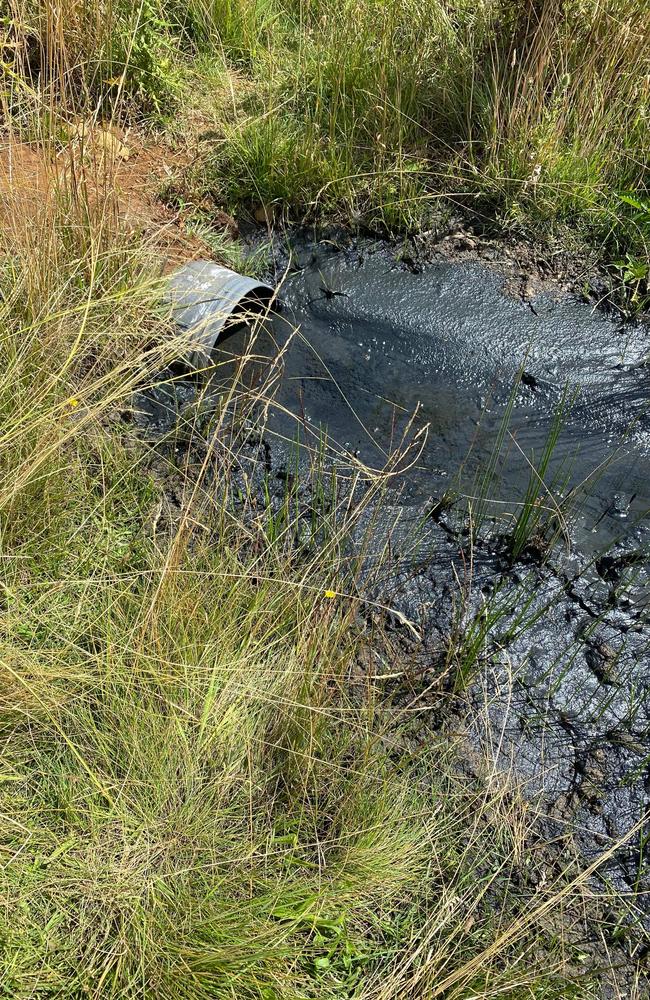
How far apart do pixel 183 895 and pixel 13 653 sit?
0.64 meters

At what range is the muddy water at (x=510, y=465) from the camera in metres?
2.21

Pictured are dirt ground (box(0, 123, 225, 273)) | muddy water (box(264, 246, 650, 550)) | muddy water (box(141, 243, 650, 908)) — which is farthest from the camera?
muddy water (box(264, 246, 650, 550))

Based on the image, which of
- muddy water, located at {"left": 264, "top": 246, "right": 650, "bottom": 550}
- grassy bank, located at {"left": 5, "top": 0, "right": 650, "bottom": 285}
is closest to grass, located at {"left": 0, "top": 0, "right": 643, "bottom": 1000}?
muddy water, located at {"left": 264, "top": 246, "right": 650, "bottom": 550}

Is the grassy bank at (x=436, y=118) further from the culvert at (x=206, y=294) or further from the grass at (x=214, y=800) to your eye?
the grass at (x=214, y=800)

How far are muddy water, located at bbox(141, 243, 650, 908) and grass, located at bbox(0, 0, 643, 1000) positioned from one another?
0.13 metres

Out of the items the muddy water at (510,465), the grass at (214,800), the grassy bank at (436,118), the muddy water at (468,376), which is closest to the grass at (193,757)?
the grass at (214,800)

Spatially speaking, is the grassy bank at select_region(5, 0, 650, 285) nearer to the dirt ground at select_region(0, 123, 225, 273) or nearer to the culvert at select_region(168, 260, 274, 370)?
the dirt ground at select_region(0, 123, 225, 273)

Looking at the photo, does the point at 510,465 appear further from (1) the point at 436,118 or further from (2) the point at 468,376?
(1) the point at 436,118

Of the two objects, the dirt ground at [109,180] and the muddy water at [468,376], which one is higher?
the dirt ground at [109,180]

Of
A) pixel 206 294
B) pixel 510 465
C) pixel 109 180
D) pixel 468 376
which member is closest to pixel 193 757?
pixel 510 465

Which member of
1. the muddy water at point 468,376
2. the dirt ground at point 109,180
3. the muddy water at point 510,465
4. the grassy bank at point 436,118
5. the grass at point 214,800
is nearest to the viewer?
the grass at point 214,800

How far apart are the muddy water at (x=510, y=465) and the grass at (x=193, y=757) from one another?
13cm

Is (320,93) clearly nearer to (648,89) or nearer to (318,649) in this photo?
Answer: (648,89)

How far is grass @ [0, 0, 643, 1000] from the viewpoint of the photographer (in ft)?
5.52
